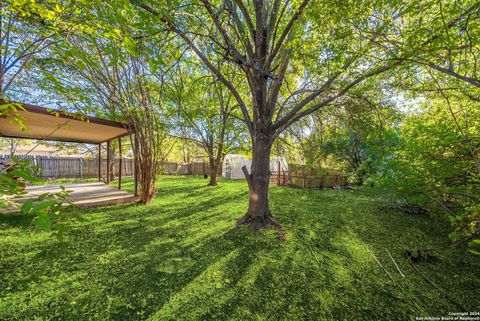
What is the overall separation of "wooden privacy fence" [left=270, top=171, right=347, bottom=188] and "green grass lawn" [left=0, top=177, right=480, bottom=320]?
267 inches

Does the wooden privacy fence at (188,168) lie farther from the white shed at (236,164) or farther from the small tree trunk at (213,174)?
the small tree trunk at (213,174)

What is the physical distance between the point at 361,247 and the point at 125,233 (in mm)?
4696

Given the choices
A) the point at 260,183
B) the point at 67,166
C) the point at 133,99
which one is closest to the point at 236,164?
the point at 133,99

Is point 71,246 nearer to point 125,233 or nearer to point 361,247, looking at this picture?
point 125,233

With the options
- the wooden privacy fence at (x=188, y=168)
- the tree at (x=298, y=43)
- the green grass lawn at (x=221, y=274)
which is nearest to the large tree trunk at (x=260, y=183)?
the tree at (x=298, y=43)

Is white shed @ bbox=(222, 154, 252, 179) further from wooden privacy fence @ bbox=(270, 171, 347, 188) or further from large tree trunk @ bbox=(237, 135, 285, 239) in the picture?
large tree trunk @ bbox=(237, 135, 285, 239)

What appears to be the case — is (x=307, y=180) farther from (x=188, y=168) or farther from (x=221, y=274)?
(x=188, y=168)

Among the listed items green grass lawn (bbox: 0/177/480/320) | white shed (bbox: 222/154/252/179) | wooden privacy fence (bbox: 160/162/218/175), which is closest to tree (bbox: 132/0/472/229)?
green grass lawn (bbox: 0/177/480/320)

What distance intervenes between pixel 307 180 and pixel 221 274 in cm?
979

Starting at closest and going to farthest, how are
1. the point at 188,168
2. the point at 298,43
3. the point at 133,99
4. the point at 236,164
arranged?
the point at 298,43, the point at 133,99, the point at 236,164, the point at 188,168

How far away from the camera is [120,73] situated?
6.03 meters

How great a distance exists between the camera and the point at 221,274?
8.80 ft

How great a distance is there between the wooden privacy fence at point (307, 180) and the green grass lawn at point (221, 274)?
6782mm

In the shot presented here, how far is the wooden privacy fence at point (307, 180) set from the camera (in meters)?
11.5
